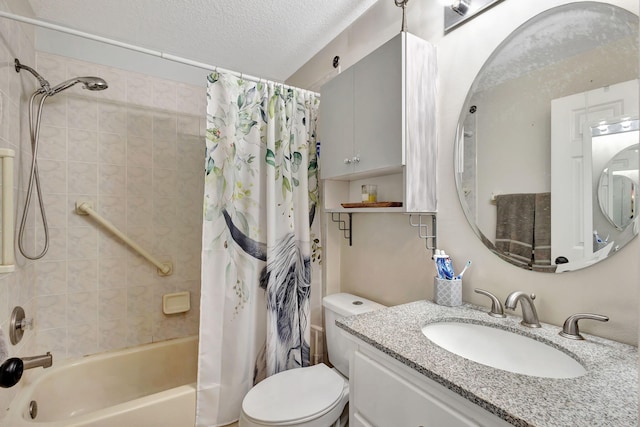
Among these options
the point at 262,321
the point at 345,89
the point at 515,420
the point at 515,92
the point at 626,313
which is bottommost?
the point at 262,321

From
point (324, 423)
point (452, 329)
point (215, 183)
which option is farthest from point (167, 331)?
point (452, 329)

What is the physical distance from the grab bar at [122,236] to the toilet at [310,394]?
1.20 meters

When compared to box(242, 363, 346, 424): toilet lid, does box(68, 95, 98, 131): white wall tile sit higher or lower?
higher

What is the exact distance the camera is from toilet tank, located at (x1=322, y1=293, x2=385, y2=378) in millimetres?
1549

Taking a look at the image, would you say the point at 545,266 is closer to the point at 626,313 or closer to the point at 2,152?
the point at 626,313

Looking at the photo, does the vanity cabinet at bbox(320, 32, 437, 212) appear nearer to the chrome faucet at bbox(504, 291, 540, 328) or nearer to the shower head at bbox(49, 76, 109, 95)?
the chrome faucet at bbox(504, 291, 540, 328)

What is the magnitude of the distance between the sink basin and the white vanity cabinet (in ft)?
0.75

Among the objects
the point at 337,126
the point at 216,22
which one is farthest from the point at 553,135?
the point at 216,22

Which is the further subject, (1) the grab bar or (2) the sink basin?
(1) the grab bar

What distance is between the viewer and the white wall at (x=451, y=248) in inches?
33.6

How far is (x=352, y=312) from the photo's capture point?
4.98 ft

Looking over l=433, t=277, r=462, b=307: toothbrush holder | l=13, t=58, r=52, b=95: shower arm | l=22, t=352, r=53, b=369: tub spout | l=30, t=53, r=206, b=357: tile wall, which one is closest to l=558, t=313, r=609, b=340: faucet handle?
l=433, t=277, r=462, b=307: toothbrush holder

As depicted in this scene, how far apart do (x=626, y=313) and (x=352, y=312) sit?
3.29 feet

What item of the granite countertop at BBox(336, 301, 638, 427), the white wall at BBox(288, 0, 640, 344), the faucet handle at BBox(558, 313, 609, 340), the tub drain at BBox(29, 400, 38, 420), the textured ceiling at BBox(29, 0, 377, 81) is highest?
the textured ceiling at BBox(29, 0, 377, 81)
